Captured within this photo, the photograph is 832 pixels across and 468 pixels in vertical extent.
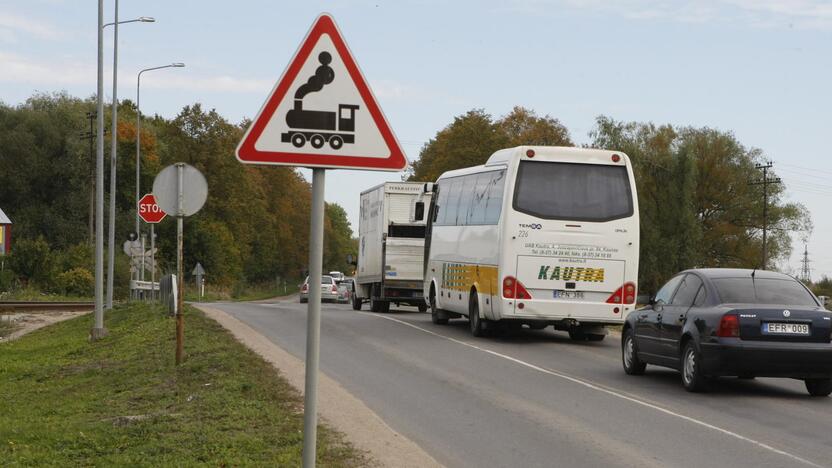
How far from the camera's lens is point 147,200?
35.8 metres

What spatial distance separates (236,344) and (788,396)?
9.17 meters

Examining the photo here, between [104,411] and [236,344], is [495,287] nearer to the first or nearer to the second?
[236,344]

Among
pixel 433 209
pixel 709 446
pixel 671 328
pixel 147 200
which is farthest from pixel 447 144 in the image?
pixel 709 446

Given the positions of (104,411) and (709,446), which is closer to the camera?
(709,446)

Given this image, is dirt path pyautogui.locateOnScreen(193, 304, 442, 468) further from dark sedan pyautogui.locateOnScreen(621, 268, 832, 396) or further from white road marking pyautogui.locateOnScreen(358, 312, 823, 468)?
dark sedan pyautogui.locateOnScreen(621, 268, 832, 396)

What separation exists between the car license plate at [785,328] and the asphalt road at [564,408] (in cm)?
88

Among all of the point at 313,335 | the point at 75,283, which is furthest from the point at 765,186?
the point at 313,335

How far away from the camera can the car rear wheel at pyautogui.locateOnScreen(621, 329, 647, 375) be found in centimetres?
1750

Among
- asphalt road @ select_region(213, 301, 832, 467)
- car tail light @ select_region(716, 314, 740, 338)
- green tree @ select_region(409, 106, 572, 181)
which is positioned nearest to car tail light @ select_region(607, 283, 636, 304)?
asphalt road @ select_region(213, 301, 832, 467)

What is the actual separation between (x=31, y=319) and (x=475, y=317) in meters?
18.8

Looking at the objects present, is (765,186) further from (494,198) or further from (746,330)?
(746,330)

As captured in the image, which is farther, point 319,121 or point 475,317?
point 475,317

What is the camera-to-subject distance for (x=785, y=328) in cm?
1456

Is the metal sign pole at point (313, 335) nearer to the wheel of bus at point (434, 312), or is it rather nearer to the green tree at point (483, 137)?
the wheel of bus at point (434, 312)
